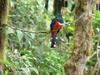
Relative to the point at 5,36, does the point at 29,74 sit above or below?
below

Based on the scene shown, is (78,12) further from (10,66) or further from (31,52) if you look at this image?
(31,52)

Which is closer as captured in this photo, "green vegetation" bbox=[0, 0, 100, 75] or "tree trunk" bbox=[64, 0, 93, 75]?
"tree trunk" bbox=[64, 0, 93, 75]

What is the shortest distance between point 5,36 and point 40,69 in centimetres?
109

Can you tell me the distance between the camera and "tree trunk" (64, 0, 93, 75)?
107 inches

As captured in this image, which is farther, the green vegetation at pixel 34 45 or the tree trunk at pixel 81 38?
the green vegetation at pixel 34 45

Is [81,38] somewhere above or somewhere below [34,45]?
above

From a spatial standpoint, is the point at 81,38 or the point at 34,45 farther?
the point at 34,45

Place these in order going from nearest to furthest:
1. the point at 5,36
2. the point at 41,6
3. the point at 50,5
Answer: the point at 5,36 → the point at 41,6 → the point at 50,5

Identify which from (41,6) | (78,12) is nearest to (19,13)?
(41,6)

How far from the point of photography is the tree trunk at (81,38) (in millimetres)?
2710

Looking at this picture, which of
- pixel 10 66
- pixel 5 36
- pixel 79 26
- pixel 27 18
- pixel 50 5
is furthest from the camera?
pixel 50 5

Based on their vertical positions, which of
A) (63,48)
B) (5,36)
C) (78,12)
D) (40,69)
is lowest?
(40,69)

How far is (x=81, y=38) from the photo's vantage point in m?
2.73

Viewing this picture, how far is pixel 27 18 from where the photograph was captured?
16.1 feet
